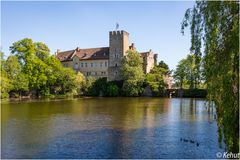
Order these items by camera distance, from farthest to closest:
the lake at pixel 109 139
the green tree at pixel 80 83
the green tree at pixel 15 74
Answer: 1. the green tree at pixel 80 83
2. the green tree at pixel 15 74
3. the lake at pixel 109 139

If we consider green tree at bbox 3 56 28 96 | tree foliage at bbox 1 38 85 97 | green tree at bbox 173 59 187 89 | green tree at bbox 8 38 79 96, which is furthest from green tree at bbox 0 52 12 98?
green tree at bbox 173 59 187 89

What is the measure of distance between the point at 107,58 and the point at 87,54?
724 cm

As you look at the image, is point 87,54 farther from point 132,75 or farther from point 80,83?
point 132,75

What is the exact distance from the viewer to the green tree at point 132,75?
66000mm

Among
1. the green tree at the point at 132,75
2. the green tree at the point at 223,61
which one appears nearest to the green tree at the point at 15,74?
the green tree at the point at 132,75

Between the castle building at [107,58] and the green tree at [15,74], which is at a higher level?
the castle building at [107,58]

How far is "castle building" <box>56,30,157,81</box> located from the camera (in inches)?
2958

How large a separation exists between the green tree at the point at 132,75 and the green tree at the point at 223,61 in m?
56.5

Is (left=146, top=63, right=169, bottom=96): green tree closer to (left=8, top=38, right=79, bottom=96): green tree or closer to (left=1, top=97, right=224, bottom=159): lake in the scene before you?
(left=8, top=38, right=79, bottom=96): green tree

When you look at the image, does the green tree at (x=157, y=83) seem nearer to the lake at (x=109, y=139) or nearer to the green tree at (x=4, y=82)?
the green tree at (x=4, y=82)

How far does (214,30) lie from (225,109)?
2.41 meters

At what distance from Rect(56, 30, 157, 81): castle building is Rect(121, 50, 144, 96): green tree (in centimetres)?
374

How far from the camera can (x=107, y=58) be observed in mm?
78438

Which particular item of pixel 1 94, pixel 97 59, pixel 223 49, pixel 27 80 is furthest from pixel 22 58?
pixel 223 49
